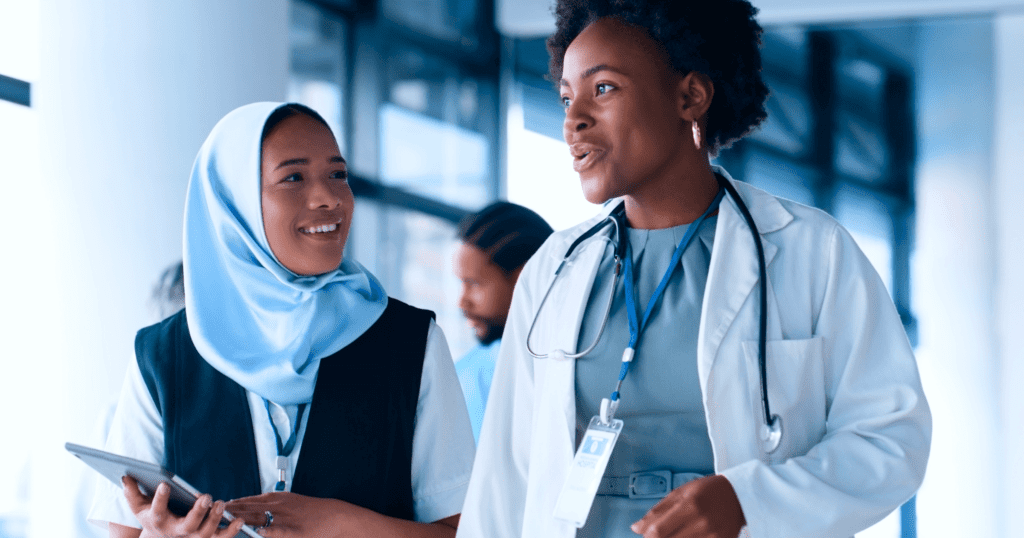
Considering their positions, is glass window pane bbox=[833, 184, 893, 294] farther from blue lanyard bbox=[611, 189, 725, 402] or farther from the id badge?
the id badge

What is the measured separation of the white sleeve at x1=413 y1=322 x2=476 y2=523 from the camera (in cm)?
151

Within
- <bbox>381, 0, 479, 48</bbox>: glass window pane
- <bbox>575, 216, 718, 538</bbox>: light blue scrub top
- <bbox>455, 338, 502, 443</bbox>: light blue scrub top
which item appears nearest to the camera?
<bbox>575, 216, 718, 538</bbox>: light blue scrub top

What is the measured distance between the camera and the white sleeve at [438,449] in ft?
4.95

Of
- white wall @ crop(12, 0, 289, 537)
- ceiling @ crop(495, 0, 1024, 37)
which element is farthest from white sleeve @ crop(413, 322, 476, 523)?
ceiling @ crop(495, 0, 1024, 37)

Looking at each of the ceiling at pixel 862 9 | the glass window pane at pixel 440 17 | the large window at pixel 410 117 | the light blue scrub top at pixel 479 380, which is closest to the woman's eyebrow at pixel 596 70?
the light blue scrub top at pixel 479 380

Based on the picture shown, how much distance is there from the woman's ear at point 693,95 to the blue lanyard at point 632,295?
128mm

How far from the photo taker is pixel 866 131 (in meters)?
4.95

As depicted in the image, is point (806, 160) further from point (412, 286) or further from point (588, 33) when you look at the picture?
point (588, 33)

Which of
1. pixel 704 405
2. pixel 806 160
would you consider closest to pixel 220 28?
pixel 704 405

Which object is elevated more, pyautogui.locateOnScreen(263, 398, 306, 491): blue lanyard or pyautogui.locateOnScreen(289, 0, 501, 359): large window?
pyautogui.locateOnScreen(289, 0, 501, 359): large window

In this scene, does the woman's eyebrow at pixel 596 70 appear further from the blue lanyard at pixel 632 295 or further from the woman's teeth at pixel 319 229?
the woman's teeth at pixel 319 229

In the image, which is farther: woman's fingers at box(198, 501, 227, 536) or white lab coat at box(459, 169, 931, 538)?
woman's fingers at box(198, 501, 227, 536)

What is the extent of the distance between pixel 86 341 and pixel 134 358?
5.01ft

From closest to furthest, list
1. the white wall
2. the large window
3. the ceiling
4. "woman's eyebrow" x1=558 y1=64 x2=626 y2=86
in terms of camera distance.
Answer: "woman's eyebrow" x1=558 y1=64 x2=626 y2=86 → the white wall → the ceiling → the large window
